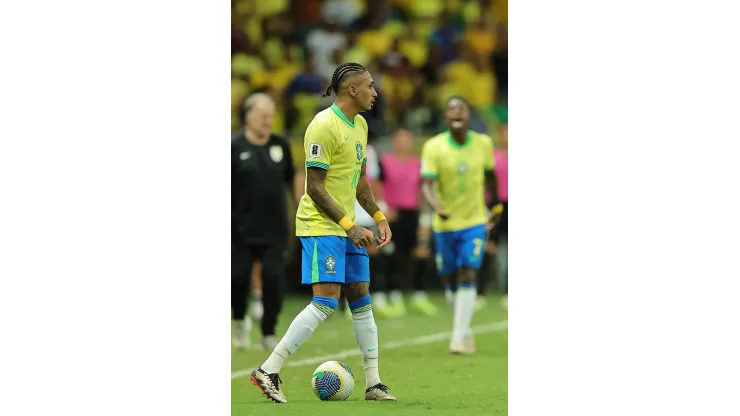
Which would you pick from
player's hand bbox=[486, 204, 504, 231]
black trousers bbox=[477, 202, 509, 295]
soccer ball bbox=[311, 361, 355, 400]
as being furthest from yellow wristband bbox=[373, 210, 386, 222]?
black trousers bbox=[477, 202, 509, 295]

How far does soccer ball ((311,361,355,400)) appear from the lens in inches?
251

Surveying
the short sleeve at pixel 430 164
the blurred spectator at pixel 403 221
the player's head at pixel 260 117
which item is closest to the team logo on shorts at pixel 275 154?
the player's head at pixel 260 117

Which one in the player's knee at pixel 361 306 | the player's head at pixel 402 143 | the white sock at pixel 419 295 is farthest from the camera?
the player's head at pixel 402 143

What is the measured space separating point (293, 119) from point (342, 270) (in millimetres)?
7252

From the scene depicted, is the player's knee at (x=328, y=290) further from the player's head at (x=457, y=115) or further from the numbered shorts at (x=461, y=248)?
the player's head at (x=457, y=115)

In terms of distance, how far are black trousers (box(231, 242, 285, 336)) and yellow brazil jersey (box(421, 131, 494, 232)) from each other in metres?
1.48

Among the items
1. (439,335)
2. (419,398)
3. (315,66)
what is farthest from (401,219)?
(419,398)

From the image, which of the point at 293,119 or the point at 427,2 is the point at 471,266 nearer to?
the point at 293,119

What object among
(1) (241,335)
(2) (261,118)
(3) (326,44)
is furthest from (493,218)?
(3) (326,44)

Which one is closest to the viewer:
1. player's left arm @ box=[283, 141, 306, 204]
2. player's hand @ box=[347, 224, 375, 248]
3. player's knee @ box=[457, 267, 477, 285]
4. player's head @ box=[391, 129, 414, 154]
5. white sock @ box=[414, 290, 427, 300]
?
player's hand @ box=[347, 224, 375, 248]

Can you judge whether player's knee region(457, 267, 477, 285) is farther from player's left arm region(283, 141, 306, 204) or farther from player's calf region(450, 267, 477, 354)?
player's left arm region(283, 141, 306, 204)

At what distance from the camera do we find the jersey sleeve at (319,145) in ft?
20.2

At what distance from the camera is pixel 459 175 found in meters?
9.62

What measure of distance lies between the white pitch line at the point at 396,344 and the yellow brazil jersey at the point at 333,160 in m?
1.99
